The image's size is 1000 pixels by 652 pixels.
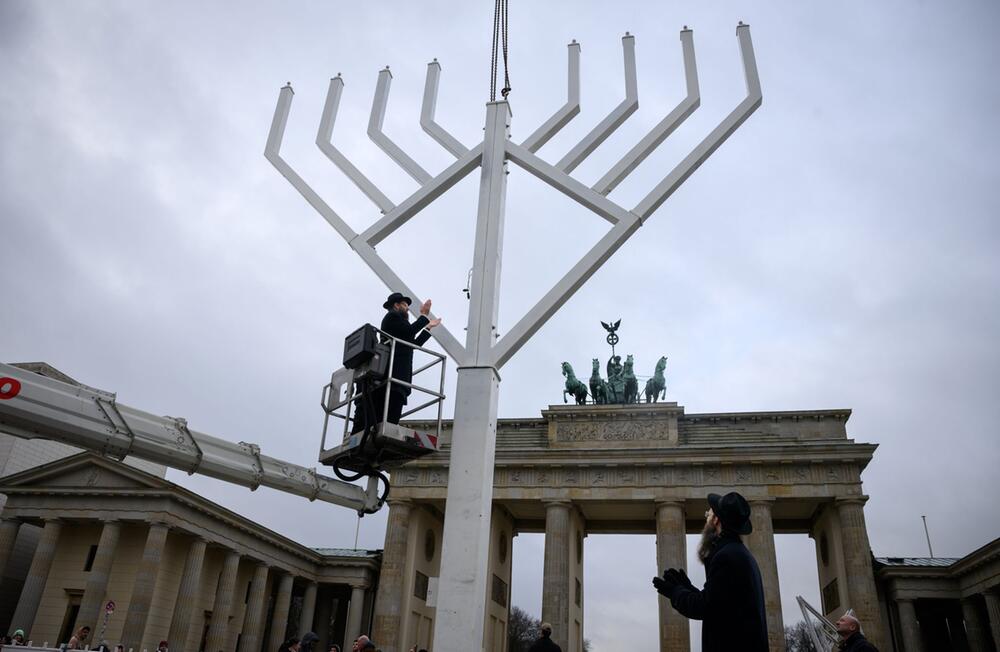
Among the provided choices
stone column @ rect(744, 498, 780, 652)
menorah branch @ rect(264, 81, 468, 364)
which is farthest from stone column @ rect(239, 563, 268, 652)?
menorah branch @ rect(264, 81, 468, 364)

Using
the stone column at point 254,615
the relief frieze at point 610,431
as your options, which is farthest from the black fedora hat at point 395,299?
the stone column at point 254,615

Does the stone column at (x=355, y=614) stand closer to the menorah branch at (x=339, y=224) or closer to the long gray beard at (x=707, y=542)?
the menorah branch at (x=339, y=224)

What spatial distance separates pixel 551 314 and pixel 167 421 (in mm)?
2878

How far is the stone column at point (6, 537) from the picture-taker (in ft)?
94.6

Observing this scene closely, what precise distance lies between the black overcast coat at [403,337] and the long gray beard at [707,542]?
84.7 inches

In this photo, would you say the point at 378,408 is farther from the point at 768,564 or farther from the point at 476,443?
the point at 768,564

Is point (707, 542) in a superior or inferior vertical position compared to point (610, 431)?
inferior

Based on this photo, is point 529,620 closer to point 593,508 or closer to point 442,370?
point 593,508

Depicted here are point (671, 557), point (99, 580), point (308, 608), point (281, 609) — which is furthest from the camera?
point (308, 608)

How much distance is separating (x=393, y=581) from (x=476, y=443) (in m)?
29.0

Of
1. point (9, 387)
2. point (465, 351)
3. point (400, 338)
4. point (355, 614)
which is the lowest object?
point (9, 387)

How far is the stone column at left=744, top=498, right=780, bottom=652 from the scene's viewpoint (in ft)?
88.2

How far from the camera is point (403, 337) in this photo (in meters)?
4.87

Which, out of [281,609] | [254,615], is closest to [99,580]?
[254,615]
